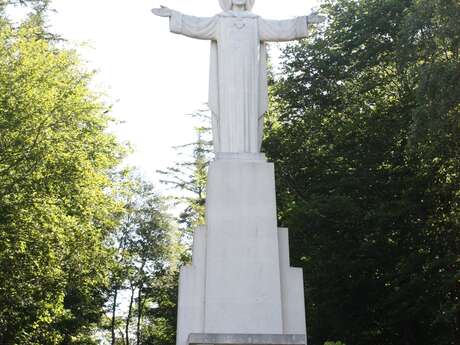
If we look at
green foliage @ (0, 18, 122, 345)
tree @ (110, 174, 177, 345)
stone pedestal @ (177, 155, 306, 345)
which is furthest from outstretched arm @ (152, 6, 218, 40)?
tree @ (110, 174, 177, 345)

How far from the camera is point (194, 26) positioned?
12312 mm

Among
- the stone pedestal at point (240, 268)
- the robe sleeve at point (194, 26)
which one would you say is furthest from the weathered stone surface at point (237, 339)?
the robe sleeve at point (194, 26)

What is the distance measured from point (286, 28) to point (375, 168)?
14.6 meters

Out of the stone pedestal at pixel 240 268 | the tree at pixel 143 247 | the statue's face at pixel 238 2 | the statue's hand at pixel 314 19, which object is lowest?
the stone pedestal at pixel 240 268

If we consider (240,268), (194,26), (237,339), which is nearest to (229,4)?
(194,26)

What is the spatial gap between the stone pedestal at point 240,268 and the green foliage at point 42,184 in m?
11.5

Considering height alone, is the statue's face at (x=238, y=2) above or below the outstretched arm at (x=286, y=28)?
above

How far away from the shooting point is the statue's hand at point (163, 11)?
1205cm

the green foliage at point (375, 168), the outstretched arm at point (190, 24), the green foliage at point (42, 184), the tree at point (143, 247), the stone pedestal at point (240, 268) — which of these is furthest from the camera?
the tree at point (143, 247)

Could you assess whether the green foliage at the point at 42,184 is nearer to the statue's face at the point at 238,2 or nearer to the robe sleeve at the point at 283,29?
the statue's face at the point at 238,2

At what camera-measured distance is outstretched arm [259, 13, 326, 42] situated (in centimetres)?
1233

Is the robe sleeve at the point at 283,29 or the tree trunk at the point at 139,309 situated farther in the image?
the tree trunk at the point at 139,309

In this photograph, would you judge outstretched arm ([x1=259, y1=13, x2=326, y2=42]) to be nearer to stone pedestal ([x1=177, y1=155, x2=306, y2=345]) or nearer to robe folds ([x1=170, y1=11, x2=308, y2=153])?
robe folds ([x1=170, y1=11, x2=308, y2=153])

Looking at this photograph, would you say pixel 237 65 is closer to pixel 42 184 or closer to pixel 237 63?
pixel 237 63
